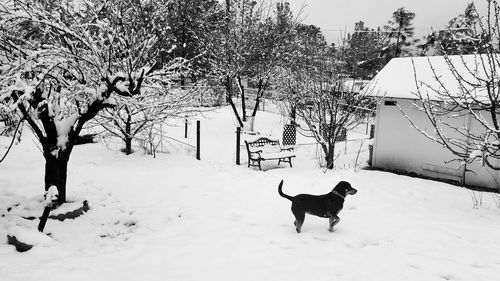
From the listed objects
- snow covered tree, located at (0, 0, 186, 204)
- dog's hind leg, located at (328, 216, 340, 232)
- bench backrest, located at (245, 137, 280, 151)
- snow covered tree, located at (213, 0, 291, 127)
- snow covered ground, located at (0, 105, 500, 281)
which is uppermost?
snow covered tree, located at (213, 0, 291, 127)

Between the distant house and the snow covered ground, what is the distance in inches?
60.3

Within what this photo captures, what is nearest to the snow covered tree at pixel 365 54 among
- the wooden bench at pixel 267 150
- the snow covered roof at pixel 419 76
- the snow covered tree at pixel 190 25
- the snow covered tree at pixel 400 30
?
the snow covered tree at pixel 400 30

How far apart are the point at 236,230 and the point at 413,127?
7.50 metres

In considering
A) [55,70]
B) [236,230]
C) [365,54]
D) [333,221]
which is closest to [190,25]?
[55,70]

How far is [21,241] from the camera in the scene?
5.04 metres

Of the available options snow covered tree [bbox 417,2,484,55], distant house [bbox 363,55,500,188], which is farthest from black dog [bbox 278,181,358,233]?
distant house [bbox 363,55,500,188]

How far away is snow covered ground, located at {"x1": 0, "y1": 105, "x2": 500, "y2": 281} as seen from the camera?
4.49m

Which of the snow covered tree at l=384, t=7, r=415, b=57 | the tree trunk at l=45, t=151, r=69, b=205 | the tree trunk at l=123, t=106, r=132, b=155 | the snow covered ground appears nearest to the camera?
the snow covered ground

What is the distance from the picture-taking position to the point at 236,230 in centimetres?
588

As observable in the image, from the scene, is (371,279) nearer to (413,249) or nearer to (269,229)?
(413,249)

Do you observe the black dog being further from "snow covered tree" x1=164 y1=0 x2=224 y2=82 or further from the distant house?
"snow covered tree" x1=164 y1=0 x2=224 y2=82

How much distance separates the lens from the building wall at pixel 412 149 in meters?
10.5

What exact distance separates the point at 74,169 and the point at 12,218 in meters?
3.61

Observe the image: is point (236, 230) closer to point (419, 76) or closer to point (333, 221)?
point (333, 221)
